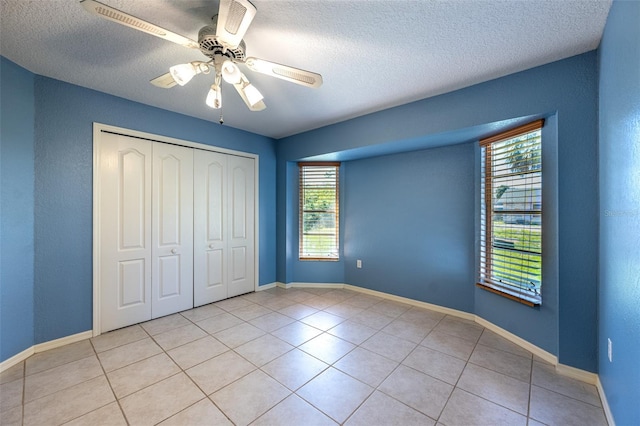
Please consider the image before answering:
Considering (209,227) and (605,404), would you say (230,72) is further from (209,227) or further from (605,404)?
(605,404)

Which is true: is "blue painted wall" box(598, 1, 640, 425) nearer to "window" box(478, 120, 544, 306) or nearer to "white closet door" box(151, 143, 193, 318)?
"window" box(478, 120, 544, 306)

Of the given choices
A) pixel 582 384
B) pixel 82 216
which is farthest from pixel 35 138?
pixel 582 384

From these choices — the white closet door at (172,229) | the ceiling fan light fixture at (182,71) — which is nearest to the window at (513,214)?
the ceiling fan light fixture at (182,71)

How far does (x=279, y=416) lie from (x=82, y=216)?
2.64 m

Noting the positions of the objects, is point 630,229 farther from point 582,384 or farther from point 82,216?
point 82,216

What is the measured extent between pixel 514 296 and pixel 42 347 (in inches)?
175

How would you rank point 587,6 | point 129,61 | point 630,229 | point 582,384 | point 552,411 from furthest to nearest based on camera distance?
1. point 129,61
2. point 582,384
3. point 552,411
4. point 587,6
5. point 630,229

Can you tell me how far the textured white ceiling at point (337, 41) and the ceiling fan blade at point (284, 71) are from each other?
261 mm

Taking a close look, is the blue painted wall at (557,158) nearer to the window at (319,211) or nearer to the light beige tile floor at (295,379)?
the light beige tile floor at (295,379)

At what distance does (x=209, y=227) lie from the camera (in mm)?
3533

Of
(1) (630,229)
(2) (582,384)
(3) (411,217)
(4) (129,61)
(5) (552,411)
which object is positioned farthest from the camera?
(3) (411,217)

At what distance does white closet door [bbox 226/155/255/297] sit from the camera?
3.77 metres

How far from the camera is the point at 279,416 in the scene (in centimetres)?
158

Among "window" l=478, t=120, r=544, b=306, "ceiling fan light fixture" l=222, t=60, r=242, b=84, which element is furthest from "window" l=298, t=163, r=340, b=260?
"ceiling fan light fixture" l=222, t=60, r=242, b=84
